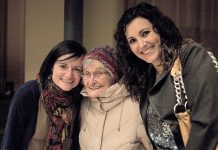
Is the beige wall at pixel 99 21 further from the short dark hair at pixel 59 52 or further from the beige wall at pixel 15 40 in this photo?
the short dark hair at pixel 59 52

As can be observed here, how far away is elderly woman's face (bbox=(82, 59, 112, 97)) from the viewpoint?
2.62m

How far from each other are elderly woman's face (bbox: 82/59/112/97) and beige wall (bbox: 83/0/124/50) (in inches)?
98.7

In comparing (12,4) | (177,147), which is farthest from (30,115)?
(12,4)

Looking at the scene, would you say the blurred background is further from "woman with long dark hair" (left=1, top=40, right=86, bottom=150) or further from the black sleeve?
the black sleeve

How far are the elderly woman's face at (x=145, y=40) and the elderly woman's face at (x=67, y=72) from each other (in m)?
0.55

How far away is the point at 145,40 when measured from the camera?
2.27 meters

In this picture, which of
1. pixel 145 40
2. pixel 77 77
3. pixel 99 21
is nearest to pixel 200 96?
pixel 145 40

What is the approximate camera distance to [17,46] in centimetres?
551

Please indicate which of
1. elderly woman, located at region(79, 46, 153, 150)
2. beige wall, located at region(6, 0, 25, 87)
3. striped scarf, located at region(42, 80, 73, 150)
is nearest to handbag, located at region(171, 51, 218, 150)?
elderly woman, located at region(79, 46, 153, 150)

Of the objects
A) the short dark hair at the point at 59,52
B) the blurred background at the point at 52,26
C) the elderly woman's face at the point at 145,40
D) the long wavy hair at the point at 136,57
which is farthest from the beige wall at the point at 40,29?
the elderly woman's face at the point at 145,40

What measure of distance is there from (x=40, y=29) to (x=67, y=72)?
285 cm

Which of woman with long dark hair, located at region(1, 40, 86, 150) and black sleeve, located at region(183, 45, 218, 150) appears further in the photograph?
woman with long dark hair, located at region(1, 40, 86, 150)

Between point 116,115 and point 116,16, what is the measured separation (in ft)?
8.88

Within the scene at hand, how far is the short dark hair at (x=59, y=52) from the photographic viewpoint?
270 cm
